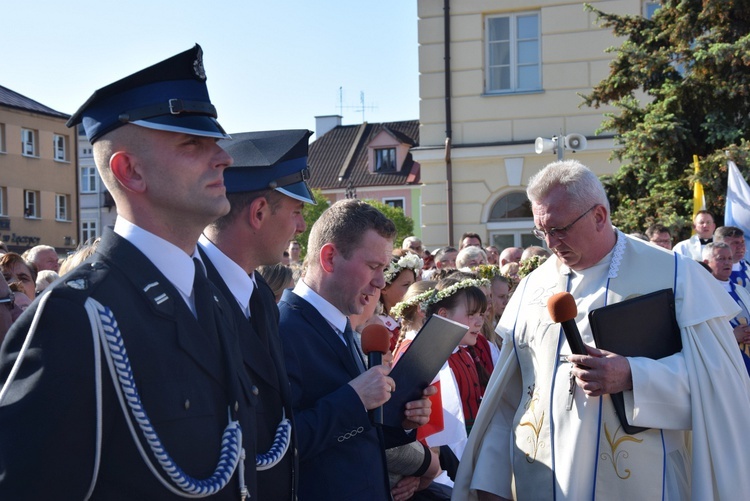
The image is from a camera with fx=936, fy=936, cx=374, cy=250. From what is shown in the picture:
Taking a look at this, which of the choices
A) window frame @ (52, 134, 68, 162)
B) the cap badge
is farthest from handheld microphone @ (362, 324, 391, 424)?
window frame @ (52, 134, 68, 162)

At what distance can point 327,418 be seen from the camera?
331 cm

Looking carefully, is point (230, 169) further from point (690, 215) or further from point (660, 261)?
point (690, 215)

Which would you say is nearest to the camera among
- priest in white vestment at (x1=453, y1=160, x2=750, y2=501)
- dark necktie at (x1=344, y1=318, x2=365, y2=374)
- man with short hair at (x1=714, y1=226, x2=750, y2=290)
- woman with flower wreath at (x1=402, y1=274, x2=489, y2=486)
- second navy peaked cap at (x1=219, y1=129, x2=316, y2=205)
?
second navy peaked cap at (x1=219, y1=129, x2=316, y2=205)

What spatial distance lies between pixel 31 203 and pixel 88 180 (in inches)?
650

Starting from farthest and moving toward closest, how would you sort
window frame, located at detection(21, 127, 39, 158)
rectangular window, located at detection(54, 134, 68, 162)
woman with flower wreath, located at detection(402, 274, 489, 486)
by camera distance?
1. rectangular window, located at detection(54, 134, 68, 162)
2. window frame, located at detection(21, 127, 39, 158)
3. woman with flower wreath, located at detection(402, 274, 489, 486)

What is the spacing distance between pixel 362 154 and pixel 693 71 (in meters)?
39.1

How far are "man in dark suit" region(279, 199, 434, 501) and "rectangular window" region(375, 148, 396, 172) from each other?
155 feet

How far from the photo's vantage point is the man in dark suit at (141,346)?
203 cm

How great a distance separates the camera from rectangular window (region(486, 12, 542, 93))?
18.6 meters

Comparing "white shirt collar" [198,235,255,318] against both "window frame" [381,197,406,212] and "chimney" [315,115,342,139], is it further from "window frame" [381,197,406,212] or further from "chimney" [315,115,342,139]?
"chimney" [315,115,342,139]

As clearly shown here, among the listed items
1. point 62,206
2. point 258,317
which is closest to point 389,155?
point 62,206

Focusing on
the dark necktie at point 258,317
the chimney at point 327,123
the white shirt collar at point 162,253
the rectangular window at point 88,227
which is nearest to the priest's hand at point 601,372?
the dark necktie at point 258,317

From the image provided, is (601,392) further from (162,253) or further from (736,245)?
(736,245)

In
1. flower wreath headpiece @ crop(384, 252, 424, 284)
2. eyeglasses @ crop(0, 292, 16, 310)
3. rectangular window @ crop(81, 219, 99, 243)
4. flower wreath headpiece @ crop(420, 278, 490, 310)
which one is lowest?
flower wreath headpiece @ crop(420, 278, 490, 310)
